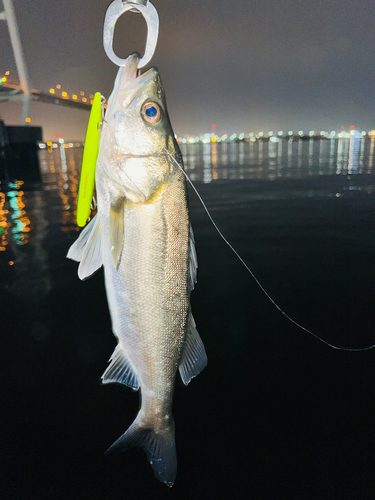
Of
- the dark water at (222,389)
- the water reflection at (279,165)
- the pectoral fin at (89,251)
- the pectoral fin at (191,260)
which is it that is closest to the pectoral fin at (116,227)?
the pectoral fin at (89,251)

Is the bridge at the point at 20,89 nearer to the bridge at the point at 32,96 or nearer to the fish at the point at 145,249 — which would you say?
the bridge at the point at 32,96

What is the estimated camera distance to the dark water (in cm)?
330

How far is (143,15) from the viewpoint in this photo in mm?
1984

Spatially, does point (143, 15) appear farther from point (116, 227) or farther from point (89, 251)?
point (89, 251)

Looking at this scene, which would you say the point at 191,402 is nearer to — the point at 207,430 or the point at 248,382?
the point at 207,430

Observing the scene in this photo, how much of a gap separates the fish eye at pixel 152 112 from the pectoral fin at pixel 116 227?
0.57 metres

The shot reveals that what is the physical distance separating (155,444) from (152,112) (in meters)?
2.38

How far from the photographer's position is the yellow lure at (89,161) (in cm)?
218

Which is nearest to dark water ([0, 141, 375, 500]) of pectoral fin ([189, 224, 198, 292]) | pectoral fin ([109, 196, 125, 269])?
pectoral fin ([189, 224, 198, 292])

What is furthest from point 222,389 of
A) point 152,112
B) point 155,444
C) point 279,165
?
point 279,165

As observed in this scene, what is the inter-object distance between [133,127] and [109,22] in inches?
25.3

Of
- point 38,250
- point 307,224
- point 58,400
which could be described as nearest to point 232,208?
point 307,224

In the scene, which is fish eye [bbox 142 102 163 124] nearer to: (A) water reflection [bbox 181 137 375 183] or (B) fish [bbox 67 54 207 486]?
(B) fish [bbox 67 54 207 486]

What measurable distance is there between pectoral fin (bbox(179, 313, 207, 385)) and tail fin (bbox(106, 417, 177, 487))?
1.39ft
